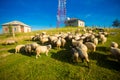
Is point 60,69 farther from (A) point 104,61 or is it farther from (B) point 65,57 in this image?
(A) point 104,61

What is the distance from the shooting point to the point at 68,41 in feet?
69.9

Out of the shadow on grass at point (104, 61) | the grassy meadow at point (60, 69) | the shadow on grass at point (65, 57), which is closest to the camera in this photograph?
the grassy meadow at point (60, 69)

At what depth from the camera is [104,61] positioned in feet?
41.1

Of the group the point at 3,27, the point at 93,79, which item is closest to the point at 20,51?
the point at 93,79

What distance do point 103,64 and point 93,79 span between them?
2.93 meters

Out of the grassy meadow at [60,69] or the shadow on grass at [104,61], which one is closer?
the grassy meadow at [60,69]

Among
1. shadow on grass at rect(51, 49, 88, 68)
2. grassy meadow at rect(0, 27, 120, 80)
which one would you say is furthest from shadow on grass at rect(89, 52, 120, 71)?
shadow on grass at rect(51, 49, 88, 68)

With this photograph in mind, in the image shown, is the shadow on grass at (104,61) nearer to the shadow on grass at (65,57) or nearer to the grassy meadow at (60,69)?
the grassy meadow at (60,69)

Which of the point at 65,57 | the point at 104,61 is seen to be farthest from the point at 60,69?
the point at 104,61

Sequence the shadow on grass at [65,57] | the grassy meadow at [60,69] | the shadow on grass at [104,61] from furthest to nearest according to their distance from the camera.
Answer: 1. the shadow on grass at [65,57]
2. the shadow on grass at [104,61]
3. the grassy meadow at [60,69]

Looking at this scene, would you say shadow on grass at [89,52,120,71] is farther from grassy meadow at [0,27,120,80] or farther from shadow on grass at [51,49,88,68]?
shadow on grass at [51,49,88,68]

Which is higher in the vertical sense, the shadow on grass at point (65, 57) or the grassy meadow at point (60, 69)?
the shadow on grass at point (65, 57)

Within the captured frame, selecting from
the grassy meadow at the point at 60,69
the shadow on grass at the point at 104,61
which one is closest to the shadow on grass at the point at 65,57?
the grassy meadow at the point at 60,69

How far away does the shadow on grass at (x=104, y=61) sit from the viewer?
37.7 ft
